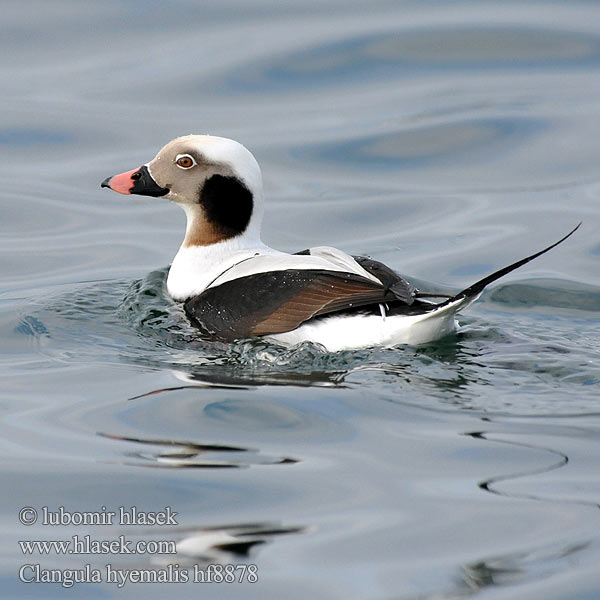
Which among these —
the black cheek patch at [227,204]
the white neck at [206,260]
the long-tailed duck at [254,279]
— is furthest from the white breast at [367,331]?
the black cheek patch at [227,204]

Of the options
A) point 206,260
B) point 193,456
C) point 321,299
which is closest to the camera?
point 193,456

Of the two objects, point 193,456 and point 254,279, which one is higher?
point 254,279

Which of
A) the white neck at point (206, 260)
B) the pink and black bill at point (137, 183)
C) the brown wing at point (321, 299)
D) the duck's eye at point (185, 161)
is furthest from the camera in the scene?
the pink and black bill at point (137, 183)

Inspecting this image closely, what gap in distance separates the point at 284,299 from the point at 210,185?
1.06m

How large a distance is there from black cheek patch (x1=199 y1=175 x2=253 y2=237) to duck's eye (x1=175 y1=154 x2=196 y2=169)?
0.38ft

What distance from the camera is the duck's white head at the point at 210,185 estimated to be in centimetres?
609

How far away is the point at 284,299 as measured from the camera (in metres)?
5.31

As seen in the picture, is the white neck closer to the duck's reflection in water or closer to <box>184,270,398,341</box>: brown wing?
<box>184,270,398,341</box>: brown wing

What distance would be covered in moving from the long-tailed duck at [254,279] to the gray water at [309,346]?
0.39 ft

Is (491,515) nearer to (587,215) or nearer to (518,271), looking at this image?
(518,271)

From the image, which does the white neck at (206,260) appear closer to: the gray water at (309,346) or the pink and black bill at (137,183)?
the gray water at (309,346)

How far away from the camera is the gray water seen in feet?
12.1

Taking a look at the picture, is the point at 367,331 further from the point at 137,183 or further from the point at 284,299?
the point at 137,183

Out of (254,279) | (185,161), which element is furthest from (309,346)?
(185,161)
